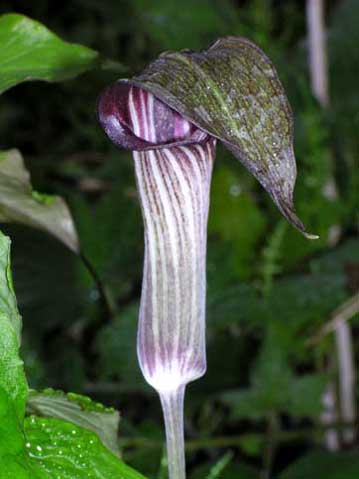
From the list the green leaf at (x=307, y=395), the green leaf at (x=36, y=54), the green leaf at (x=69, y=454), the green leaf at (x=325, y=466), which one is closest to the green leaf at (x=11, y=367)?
the green leaf at (x=69, y=454)

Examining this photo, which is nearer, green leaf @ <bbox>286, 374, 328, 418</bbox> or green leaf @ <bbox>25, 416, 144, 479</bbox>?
green leaf @ <bbox>25, 416, 144, 479</bbox>

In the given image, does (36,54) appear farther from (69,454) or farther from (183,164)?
(69,454)

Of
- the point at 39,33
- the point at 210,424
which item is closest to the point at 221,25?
the point at 210,424

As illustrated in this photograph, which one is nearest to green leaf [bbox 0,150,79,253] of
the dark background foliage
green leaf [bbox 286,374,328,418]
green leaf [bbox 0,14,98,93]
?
green leaf [bbox 0,14,98,93]

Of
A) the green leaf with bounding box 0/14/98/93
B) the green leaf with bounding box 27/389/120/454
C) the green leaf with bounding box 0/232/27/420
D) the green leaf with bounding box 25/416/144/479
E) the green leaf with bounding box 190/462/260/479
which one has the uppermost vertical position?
the green leaf with bounding box 0/14/98/93

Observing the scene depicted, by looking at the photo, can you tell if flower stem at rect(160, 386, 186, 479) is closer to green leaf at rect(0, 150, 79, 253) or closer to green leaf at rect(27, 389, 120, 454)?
green leaf at rect(27, 389, 120, 454)

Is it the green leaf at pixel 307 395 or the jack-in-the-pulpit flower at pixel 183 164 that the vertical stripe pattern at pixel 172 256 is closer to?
the jack-in-the-pulpit flower at pixel 183 164

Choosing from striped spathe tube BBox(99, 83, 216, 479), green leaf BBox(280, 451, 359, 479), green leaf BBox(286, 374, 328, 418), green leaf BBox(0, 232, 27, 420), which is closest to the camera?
green leaf BBox(0, 232, 27, 420)
